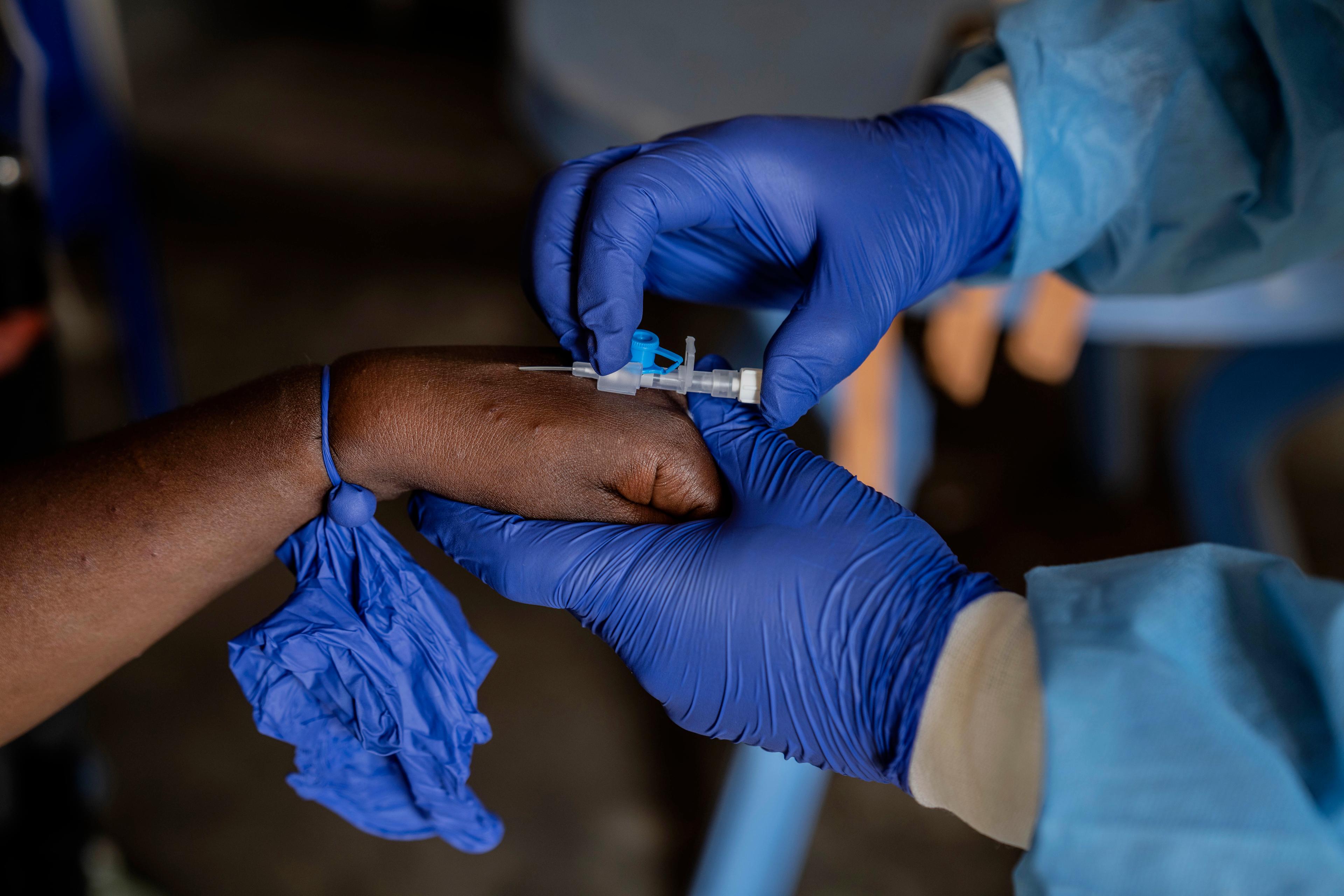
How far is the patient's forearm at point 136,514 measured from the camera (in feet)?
2.93

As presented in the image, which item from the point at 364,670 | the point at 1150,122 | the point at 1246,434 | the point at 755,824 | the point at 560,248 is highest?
the point at 1150,122

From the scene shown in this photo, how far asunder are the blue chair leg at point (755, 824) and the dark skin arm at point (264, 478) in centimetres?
95

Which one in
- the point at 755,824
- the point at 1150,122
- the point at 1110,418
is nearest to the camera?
the point at 1150,122

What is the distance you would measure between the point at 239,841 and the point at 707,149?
1830mm

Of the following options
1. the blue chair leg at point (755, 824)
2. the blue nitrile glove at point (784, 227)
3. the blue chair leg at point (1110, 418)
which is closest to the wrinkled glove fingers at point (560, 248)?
the blue nitrile glove at point (784, 227)

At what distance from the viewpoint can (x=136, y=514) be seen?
90cm

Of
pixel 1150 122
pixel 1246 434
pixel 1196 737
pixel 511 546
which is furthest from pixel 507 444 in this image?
pixel 1246 434

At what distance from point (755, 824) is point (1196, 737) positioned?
120cm

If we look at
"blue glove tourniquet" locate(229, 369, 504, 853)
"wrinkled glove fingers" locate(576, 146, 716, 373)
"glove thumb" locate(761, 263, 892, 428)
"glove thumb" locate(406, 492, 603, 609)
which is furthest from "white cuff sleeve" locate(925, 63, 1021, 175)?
"blue glove tourniquet" locate(229, 369, 504, 853)

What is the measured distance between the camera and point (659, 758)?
2182 mm

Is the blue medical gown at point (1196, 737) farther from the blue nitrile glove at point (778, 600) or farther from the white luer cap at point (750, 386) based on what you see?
the white luer cap at point (750, 386)

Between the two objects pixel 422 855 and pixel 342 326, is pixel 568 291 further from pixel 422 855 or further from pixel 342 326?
pixel 342 326

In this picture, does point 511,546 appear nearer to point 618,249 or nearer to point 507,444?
point 507,444

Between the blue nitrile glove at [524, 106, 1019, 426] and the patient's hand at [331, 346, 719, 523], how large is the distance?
7 cm
